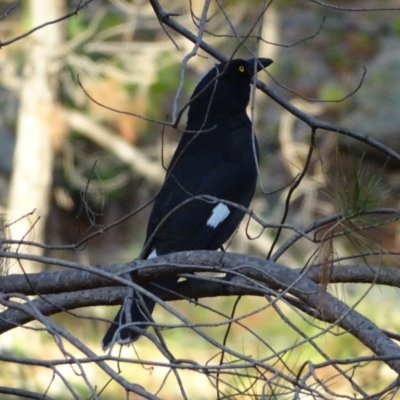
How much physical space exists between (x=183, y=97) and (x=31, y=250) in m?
3.41

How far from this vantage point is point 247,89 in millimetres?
4453

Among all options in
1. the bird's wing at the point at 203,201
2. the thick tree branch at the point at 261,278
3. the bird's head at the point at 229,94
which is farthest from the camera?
the bird's head at the point at 229,94

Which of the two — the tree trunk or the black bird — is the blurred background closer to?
the tree trunk

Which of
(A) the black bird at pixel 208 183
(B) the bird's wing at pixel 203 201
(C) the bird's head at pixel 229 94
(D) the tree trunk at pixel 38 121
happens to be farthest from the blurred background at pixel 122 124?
(B) the bird's wing at pixel 203 201

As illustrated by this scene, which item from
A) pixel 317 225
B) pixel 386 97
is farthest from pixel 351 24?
pixel 317 225

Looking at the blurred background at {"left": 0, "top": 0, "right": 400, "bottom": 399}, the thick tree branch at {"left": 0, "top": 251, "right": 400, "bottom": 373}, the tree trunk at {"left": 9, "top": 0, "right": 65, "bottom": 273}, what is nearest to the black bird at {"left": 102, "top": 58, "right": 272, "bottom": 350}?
the thick tree branch at {"left": 0, "top": 251, "right": 400, "bottom": 373}

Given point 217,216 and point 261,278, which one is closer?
point 261,278

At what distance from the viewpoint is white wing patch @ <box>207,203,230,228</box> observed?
12.6 feet

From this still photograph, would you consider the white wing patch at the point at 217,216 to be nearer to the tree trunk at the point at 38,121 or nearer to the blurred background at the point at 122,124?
the blurred background at the point at 122,124

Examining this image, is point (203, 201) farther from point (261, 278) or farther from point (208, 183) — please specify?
point (261, 278)

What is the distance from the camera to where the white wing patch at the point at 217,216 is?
3.84m

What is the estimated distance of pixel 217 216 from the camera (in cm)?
385

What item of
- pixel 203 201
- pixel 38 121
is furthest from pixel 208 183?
pixel 38 121

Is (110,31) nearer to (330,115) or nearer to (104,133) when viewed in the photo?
(104,133)
